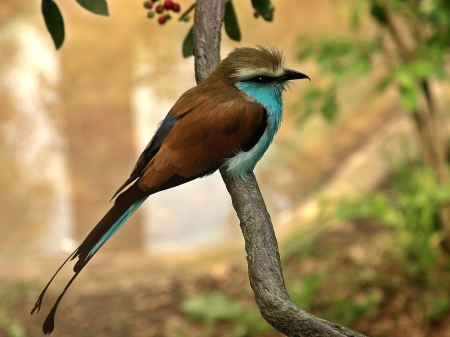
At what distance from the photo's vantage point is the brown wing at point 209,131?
195 cm

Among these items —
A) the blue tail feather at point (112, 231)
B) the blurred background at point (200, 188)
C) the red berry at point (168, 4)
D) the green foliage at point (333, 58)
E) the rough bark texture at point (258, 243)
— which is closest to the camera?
the rough bark texture at point (258, 243)

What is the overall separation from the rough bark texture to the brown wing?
78mm

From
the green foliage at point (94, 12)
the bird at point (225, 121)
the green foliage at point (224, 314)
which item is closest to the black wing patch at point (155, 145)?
the bird at point (225, 121)

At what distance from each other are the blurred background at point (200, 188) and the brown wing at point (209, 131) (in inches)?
63.8

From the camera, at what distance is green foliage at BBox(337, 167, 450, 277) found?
141 inches

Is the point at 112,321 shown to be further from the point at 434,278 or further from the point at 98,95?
the point at 98,95

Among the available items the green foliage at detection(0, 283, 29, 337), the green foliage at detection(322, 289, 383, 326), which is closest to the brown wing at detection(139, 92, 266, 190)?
the green foliage at detection(322, 289, 383, 326)

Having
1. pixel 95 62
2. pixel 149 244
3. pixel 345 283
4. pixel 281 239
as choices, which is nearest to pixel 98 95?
pixel 95 62

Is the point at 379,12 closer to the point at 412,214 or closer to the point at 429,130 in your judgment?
the point at 429,130

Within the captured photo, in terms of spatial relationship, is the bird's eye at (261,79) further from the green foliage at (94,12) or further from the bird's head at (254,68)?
the green foliage at (94,12)

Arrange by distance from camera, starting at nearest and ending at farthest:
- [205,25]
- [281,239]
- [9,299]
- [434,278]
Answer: [205,25]
[434,278]
[9,299]
[281,239]

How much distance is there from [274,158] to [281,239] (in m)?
1.43

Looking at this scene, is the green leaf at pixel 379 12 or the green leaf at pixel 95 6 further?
the green leaf at pixel 379 12

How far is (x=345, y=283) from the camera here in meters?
4.23
